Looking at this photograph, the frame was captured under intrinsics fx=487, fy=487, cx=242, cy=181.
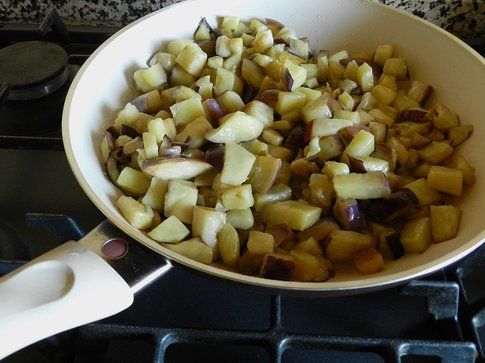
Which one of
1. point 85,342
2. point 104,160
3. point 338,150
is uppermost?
point 338,150

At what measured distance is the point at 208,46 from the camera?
111 cm

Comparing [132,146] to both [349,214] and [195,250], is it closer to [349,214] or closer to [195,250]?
[195,250]

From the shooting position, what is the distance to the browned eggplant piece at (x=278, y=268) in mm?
750

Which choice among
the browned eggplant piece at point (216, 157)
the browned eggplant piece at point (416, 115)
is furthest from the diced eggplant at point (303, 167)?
the browned eggplant piece at point (416, 115)

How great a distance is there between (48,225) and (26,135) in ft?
1.13

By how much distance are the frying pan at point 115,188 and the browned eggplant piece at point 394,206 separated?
3.3 inches

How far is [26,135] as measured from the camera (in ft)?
3.56

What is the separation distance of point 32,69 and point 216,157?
0.57 m

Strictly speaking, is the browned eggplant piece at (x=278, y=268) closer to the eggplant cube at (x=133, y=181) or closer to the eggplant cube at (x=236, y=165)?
the eggplant cube at (x=236, y=165)

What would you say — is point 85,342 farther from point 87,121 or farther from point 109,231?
point 87,121

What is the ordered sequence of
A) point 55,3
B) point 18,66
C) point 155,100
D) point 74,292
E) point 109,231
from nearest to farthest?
point 74,292, point 109,231, point 155,100, point 18,66, point 55,3

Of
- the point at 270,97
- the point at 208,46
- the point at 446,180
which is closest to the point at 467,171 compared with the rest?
the point at 446,180

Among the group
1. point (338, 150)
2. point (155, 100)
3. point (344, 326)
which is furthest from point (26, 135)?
point (344, 326)

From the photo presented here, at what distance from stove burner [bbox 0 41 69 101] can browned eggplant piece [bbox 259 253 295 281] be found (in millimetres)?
712
